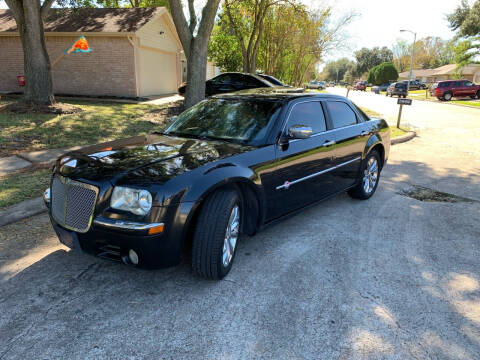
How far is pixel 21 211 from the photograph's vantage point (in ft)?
14.6

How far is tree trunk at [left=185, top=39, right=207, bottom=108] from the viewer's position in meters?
11.2

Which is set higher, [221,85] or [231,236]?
[221,85]

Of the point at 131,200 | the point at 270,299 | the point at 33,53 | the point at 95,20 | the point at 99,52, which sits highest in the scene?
the point at 95,20

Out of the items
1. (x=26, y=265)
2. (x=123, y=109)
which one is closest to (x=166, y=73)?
(x=123, y=109)

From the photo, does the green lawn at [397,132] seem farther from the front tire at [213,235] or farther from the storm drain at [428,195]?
the front tire at [213,235]

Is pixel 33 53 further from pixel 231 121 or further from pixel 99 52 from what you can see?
pixel 231 121

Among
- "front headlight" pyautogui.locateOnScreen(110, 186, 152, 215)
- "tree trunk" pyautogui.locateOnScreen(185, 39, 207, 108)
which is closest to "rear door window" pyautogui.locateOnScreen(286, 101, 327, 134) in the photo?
"front headlight" pyautogui.locateOnScreen(110, 186, 152, 215)

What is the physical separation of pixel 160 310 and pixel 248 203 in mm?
1249

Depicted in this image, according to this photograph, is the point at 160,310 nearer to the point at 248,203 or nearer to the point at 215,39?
the point at 248,203

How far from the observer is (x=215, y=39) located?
75.3 ft

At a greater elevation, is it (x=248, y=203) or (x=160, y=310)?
(x=248, y=203)

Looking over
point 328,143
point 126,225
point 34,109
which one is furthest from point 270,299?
point 34,109

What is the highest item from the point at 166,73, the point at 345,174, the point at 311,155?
the point at 166,73

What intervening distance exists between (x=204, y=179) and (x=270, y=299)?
3.67 ft
